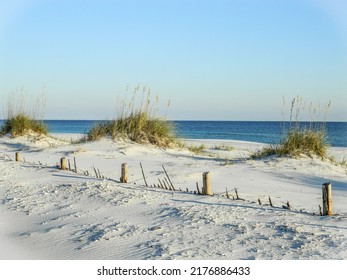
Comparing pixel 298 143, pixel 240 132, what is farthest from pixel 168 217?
pixel 240 132

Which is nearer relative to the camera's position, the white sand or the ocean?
the white sand

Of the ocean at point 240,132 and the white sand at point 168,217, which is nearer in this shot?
the white sand at point 168,217

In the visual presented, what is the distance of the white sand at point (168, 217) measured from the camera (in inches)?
157

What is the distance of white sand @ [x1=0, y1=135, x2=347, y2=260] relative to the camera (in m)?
4.00

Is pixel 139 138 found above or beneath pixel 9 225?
above

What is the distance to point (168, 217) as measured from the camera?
4824 mm

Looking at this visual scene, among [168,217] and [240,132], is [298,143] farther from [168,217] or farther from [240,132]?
[240,132]

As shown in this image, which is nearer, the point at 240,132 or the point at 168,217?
the point at 168,217

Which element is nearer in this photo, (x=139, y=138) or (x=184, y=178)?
(x=184, y=178)

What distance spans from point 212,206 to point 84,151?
5675mm

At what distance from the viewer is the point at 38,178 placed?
7.09 m

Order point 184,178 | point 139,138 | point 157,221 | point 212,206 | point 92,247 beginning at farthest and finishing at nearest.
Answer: point 139,138
point 184,178
point 212,206
point 157,221
point 92,247

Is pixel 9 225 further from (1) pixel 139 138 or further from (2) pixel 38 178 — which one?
(1) pixel 139 138
